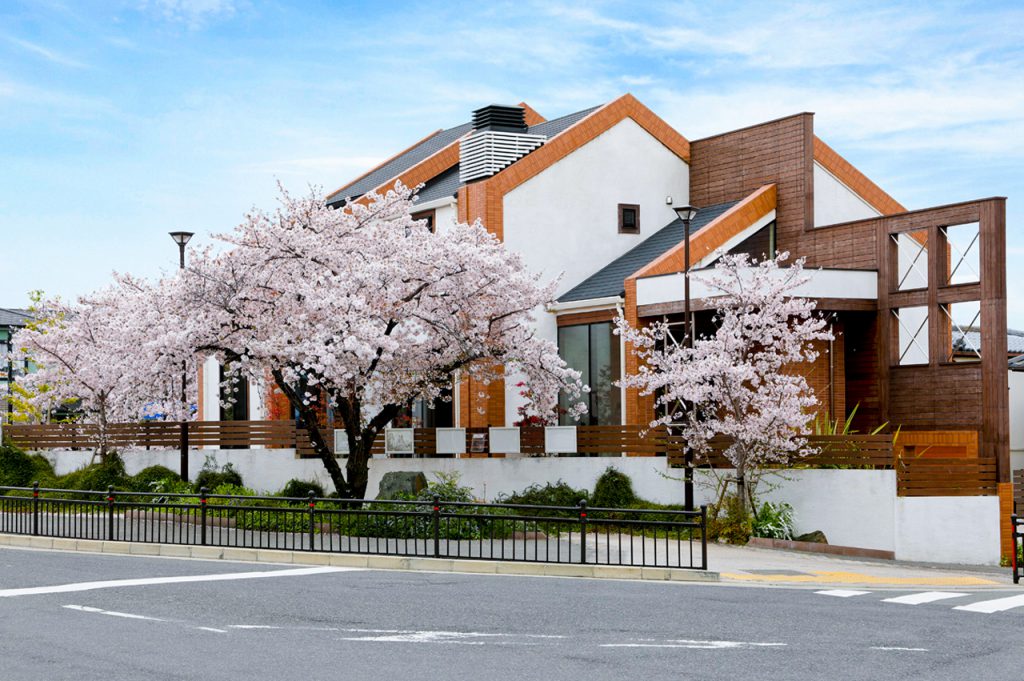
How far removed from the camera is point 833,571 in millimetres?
22500

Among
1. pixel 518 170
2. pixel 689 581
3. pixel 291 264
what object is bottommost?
pixel 689 581

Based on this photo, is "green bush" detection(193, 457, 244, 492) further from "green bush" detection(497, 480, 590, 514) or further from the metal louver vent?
the metal louver vent

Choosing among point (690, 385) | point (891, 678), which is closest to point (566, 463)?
point (690, 385)

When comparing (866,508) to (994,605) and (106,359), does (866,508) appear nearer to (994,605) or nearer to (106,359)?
(994,605)

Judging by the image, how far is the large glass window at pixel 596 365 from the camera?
34938 mm

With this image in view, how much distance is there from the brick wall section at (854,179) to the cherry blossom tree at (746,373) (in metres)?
9.26

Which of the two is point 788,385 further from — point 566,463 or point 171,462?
point 171,462

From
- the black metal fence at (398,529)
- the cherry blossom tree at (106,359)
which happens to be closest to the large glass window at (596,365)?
the black metal fence at (398,529)

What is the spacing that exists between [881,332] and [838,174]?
745 cm

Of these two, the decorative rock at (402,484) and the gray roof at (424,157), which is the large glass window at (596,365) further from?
the gray roof at (424,157)

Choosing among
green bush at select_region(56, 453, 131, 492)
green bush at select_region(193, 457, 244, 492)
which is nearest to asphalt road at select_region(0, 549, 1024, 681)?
green bush at select_region(193, 457, 244, 492)

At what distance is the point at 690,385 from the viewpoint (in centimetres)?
2783

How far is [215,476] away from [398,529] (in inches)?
520

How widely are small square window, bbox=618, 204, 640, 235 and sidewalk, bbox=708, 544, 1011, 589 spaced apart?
48.6 feet
